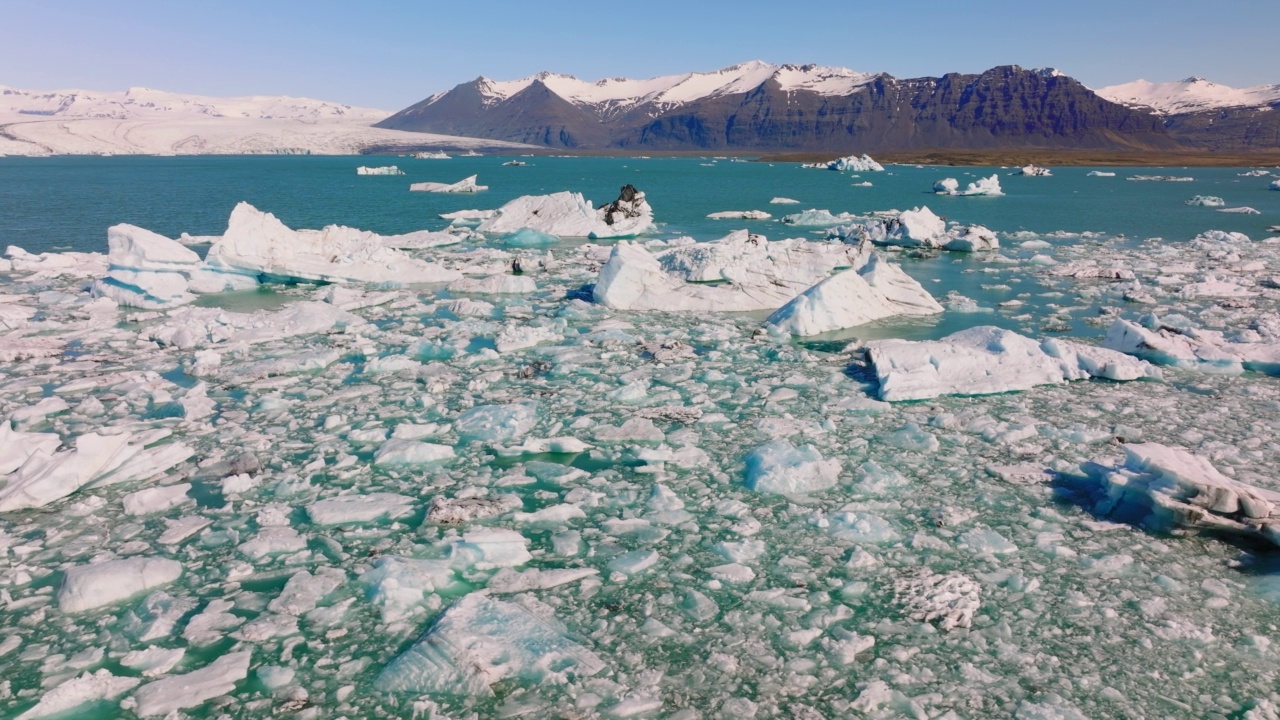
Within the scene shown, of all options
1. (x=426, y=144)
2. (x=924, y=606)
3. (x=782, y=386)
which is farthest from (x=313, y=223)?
(x=426, y=144)

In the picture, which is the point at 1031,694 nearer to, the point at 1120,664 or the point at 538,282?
the point at 1120,664

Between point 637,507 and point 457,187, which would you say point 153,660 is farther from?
point 457,187

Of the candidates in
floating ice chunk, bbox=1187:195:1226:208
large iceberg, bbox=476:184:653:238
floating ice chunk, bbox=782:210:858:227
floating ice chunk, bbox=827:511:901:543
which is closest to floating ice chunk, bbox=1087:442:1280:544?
floating ice chunk, bbox=827:511:901:543

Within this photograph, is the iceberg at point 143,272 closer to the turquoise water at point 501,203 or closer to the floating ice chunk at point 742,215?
the turquoise water at point 501,203

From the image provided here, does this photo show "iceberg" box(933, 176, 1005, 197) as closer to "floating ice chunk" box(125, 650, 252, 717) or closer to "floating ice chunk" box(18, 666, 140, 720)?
"floating ice chunk" box(125, 650, 252, 717)

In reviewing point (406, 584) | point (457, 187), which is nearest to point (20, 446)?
point (406, 584)
